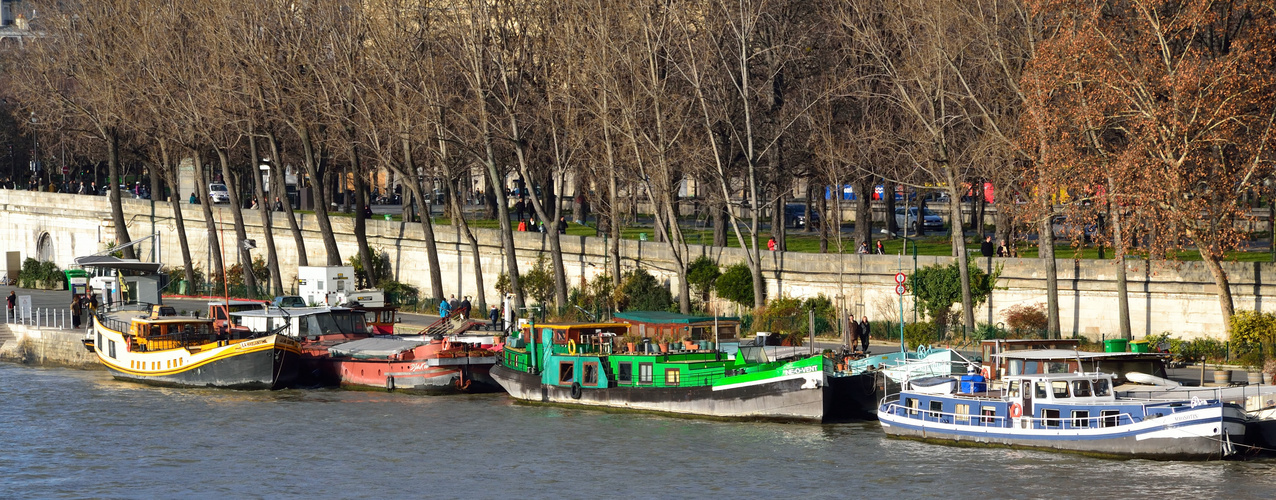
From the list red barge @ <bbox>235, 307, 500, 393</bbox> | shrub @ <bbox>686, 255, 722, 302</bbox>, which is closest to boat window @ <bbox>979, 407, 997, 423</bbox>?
red barge @ <bbox>235, 307, 500, 393</bbox>

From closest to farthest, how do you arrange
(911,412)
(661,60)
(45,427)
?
(911,412)
(45,427)
(661,60)

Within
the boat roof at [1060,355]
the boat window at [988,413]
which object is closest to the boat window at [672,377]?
the boat roof at [1060,355]

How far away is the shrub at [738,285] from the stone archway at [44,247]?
176 ft

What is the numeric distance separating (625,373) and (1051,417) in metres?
13.2

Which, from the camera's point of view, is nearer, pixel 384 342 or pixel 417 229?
pixel 384 342

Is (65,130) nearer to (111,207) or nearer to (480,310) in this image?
(111,207)

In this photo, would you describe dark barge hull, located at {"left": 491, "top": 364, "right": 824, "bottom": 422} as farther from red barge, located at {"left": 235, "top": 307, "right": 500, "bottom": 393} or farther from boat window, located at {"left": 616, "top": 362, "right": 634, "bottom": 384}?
red barge, located at {"left": 235, "top": 307, "right": 500, "bottom": 393}

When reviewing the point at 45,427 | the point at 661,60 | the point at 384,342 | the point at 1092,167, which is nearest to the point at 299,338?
the point at 384,342

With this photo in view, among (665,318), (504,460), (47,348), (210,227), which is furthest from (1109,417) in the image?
(210,227)

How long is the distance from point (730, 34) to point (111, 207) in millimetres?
43782

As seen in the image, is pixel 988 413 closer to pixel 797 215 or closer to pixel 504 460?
pixel 504 460

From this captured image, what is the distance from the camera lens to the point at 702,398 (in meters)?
46.1

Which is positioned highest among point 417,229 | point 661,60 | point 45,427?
point 661,60

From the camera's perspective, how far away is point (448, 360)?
5238cm
